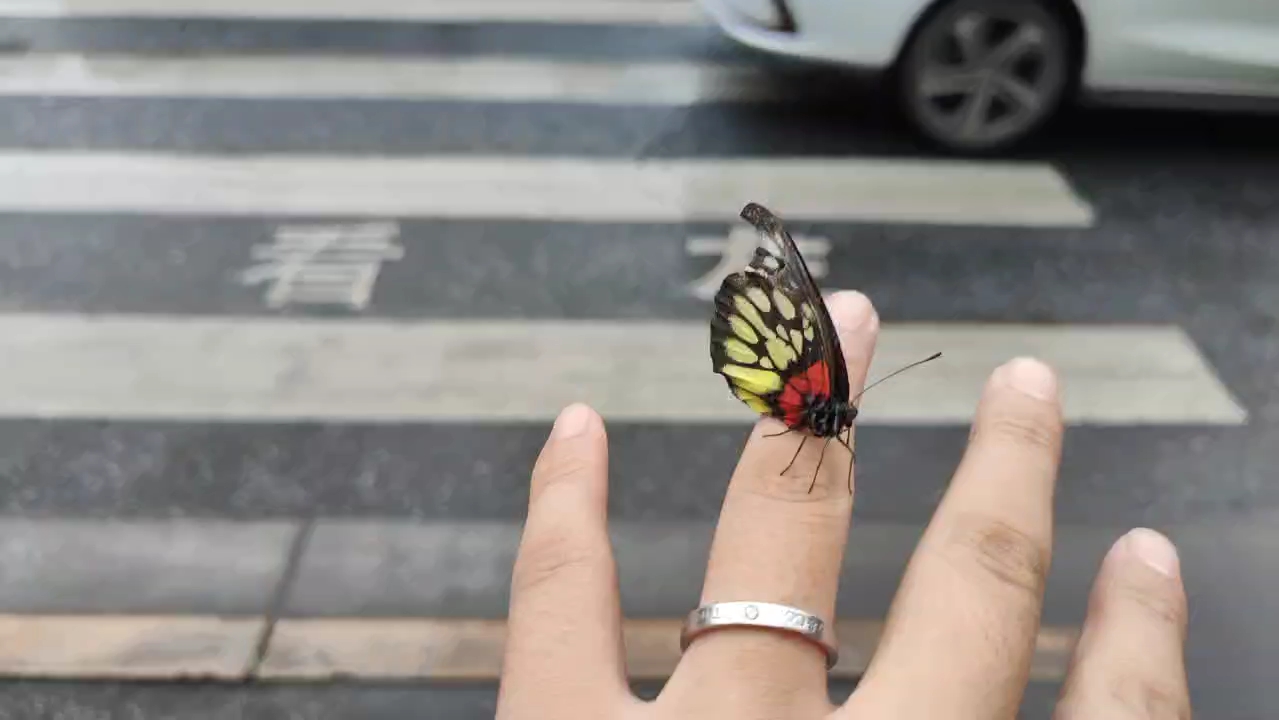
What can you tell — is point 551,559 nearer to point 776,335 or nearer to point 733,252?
point 776,335

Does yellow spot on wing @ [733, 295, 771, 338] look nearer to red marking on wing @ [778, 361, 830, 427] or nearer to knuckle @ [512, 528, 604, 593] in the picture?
red marking on wing @ [778, 361, 830, 427]

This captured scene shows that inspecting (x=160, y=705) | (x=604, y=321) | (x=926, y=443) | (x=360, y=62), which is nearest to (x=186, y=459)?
(x=160, y=705)

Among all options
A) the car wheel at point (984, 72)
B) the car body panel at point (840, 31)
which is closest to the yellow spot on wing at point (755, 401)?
the car body panel at point (840, 31)

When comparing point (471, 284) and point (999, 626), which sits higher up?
point (999, 626)

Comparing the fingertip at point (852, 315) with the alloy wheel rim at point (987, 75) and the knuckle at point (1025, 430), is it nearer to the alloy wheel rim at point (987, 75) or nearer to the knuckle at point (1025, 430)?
the knuckle at point (1025, 430)

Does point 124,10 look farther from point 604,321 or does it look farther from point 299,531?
point 299,531

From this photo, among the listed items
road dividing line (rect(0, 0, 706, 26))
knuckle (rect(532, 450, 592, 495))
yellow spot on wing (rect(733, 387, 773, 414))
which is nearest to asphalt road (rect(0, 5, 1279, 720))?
road dividing line (rect(0, 0, 706, 26))

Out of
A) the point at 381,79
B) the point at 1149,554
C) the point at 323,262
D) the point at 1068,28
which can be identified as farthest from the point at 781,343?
the point at 381,79
